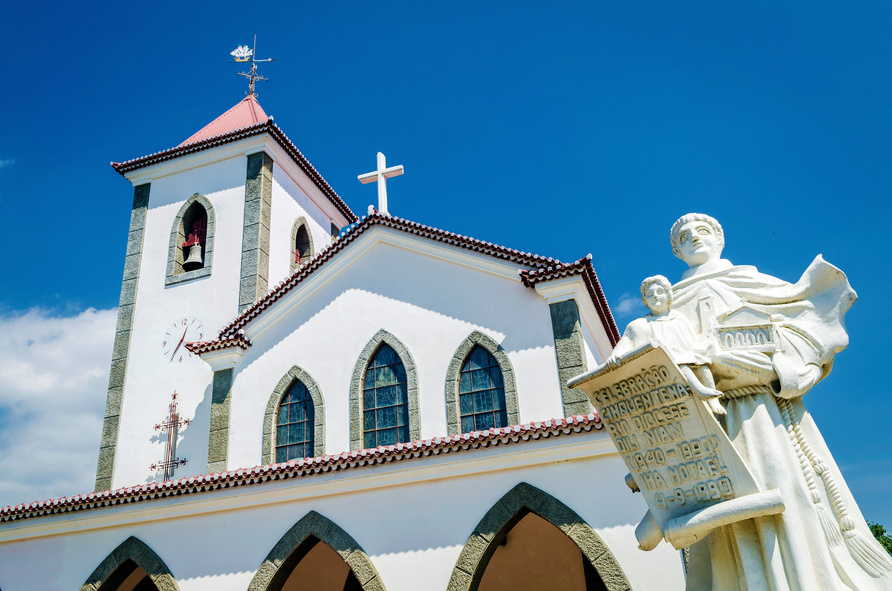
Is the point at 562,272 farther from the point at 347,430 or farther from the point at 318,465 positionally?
the point at 318,465

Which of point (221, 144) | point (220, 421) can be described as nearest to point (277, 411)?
point (220, 421)

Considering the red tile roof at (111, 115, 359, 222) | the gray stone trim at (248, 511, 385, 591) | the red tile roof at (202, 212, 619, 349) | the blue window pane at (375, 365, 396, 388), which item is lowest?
the gray stone trim at (248, 511, 385, 591)

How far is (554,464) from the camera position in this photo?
1026 centimetres

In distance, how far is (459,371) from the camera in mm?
12820

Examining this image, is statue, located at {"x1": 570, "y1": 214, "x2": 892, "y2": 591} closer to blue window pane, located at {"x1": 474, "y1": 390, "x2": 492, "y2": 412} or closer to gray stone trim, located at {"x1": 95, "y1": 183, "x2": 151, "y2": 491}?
blue window pane, located at {"x1": 474, "y1": 390, "x2": 492, "y2": 412}

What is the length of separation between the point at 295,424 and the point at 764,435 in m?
10.7

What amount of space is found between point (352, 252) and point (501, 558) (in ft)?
20.2

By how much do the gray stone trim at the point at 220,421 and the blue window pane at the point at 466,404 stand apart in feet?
14.3

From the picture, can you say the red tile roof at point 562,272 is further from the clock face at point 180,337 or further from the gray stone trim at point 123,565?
the clock face at point 180,337

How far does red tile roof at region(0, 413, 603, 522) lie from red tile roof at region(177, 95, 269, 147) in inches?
391

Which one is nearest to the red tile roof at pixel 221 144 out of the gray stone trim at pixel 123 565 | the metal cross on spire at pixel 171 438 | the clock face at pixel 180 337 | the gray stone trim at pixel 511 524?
the clock face at pixel 180 337

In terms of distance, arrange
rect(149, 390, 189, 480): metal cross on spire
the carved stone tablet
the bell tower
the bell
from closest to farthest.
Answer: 1. the carved stone tablet
2. rect(149, 390, 189, 480): metal cross on spire
3. the bell tower
4. the bell

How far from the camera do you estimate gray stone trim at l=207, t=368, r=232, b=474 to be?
13398mm

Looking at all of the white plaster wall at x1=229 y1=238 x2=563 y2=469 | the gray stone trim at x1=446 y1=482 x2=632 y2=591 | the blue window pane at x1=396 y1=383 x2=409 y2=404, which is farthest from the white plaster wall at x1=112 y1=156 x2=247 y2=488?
the gray stone trim at x1=446 y1=482 x2=632 y2=591
